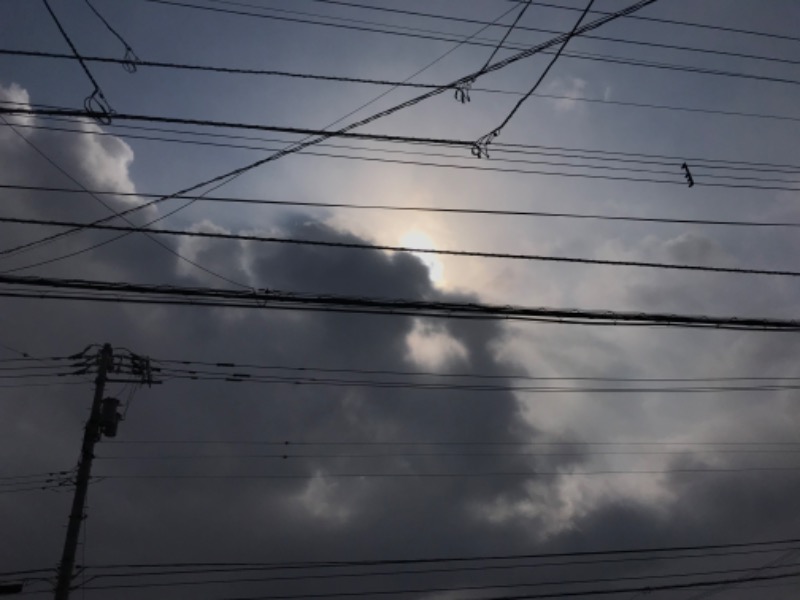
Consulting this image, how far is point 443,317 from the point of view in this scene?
872cm

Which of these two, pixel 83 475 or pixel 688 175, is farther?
pixel 83 475

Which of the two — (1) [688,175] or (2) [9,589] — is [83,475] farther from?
(1) [688,175]

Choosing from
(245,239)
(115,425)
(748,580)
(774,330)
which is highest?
(115,425)


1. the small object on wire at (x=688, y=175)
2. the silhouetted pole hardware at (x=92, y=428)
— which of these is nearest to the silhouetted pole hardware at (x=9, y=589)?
the silhouetted pole hardware at (x=92, y=428)

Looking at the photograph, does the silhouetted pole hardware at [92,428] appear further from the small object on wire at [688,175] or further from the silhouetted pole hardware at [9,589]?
the small object on wire at [688,175]

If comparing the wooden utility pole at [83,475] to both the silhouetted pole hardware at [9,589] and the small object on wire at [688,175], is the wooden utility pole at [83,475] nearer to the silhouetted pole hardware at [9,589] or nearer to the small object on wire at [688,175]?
the silhouetted pole hardware at [9,589]

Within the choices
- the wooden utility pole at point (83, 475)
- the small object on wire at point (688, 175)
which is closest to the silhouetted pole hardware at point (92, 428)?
the wooden utility pole at point (83, 475)

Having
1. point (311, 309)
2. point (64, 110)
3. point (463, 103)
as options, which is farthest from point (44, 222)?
point (463, 103)

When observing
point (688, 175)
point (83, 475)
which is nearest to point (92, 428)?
point (83, 475)

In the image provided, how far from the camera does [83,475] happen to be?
1573 centimetres

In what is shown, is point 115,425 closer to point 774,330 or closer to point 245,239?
point 245,239

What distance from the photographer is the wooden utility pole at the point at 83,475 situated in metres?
14.6

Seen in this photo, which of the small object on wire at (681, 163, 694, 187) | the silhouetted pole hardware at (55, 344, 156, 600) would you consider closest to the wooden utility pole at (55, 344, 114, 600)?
the silhouetted pole hardware at (55, 344, 156, 600)

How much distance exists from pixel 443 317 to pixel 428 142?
7.77 feet
